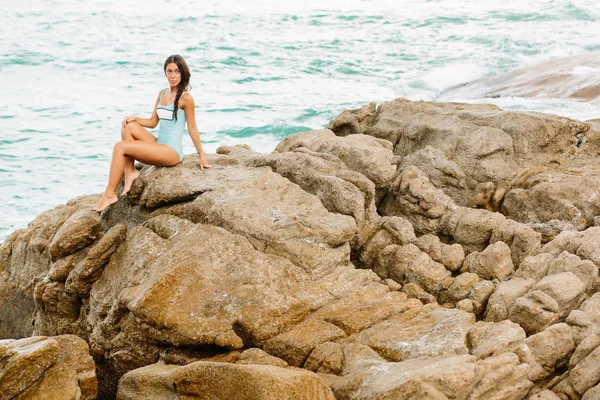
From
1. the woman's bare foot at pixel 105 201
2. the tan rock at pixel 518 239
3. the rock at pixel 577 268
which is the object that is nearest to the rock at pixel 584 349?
the rock at pixel 577 268

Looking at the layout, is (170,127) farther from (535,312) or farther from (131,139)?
(535,312)

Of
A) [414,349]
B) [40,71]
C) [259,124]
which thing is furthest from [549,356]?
[40,71]

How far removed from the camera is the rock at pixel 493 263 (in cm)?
859

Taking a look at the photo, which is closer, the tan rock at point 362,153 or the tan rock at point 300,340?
the tan rock at point 300,340

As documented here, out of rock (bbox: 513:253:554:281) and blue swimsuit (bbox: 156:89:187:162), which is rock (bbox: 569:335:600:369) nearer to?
rock (bbox: 513:253:554:281)

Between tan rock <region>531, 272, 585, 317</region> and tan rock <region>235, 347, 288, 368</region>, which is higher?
tan rock <region>531, 272, 585, 317</region>

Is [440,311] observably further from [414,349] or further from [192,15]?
[192,15]

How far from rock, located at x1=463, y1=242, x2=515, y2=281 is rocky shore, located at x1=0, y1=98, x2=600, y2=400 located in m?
0.02

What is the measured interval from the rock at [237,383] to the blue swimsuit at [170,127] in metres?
4.01

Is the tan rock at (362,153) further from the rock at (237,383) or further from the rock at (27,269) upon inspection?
the rock at (237,383)

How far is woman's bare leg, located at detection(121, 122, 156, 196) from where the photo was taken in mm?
9898

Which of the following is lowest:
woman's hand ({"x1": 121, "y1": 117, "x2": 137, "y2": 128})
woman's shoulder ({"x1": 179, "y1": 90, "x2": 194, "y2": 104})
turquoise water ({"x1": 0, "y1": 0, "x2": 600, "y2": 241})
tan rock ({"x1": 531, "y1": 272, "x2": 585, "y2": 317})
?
turquoise water ({"x1": 0, "y1": 0, "x2": 600, "y2": 241})

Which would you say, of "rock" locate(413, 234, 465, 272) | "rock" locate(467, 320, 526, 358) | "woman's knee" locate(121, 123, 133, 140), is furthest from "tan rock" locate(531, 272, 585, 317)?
"woman's knee" locate(121, 123, 133, 140)

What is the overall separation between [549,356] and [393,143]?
6820 mm
